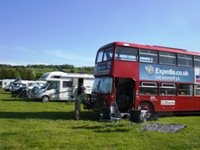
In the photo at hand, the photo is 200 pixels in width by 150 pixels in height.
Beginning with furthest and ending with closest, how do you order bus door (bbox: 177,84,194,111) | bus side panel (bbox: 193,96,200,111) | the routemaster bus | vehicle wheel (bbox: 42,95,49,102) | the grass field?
vehicle wheel (bbox: 42,95,49,102) → bus side panel (bbox: 193,96,200,111) → bus door (bbox: 177,84,194,111) → the routemaster bus → the grass field

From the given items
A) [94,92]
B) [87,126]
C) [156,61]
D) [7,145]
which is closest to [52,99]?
[94,92]

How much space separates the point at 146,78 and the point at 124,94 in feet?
5.07

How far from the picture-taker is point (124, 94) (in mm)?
16438

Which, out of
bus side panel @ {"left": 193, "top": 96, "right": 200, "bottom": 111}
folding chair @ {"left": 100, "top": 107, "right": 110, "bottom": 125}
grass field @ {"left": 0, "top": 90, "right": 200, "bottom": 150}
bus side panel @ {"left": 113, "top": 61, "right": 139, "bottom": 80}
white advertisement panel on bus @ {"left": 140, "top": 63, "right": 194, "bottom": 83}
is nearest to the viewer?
grass field @ {"left": 0, "top": 90, "right": 200, "bottom": 150}

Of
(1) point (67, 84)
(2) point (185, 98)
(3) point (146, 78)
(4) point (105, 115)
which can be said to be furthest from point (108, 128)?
(1) point (67, 84)

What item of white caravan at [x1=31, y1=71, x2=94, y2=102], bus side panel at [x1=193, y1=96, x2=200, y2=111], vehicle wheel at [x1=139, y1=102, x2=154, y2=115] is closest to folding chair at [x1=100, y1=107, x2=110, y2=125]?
vehicle wheel at [x1=139, y1=102, x2=154, y2=115]

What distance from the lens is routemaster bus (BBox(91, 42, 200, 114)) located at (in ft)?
49.6

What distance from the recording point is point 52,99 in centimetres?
2691

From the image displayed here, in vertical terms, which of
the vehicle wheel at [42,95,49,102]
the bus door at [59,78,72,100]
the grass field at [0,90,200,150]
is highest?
the bus door at [59,78,72,100]

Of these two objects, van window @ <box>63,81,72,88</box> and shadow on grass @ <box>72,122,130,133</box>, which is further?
van window @ <box>63,81,72,88</box>

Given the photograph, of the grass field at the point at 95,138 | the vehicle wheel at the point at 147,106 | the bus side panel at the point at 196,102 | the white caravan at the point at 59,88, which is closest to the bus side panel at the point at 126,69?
the vehicle wheel at the point at 147,106

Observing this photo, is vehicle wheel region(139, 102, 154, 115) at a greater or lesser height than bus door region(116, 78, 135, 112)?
lesser

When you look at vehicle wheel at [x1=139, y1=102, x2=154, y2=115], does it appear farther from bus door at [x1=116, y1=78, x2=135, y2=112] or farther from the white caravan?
the white caravan

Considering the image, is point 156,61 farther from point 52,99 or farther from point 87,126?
point 52,99
